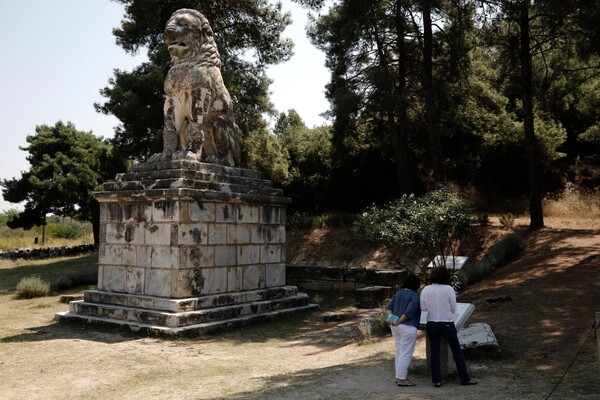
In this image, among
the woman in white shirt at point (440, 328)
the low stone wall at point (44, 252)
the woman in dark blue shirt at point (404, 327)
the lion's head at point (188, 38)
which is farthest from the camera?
the low stone wall at point (44, 252)

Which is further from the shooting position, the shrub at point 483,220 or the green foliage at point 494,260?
the shrub at point 483,220

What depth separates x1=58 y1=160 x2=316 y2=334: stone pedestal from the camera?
8.76 m

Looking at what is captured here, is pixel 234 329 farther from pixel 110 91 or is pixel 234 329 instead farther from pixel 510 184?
pixel 510 184

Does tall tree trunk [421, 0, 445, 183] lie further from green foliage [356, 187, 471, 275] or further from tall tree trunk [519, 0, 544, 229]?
green foliage [356, 187, 471, 275]

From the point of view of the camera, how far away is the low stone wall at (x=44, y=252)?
25547mm

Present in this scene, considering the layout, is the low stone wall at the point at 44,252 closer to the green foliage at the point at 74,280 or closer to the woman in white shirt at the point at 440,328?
the green foliage at the point at 74,280

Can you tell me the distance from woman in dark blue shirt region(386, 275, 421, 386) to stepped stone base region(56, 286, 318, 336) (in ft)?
12.7

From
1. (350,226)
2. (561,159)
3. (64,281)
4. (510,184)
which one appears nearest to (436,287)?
(64,281)

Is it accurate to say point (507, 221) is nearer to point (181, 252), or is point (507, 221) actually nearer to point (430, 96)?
point (430, 96)

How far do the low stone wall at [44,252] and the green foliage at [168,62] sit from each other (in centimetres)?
827

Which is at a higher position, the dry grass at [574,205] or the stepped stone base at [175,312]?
the dry grass at [574,205]

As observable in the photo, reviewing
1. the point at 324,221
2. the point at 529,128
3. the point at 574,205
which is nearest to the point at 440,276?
the point at 529,128

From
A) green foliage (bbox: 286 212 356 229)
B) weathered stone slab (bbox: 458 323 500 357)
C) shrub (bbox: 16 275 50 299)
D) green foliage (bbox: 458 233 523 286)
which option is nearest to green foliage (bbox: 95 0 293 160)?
green foliage (bbox: 286 212 356 229)

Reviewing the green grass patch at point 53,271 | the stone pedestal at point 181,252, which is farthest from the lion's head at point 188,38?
the green grass patch at point 53,271
